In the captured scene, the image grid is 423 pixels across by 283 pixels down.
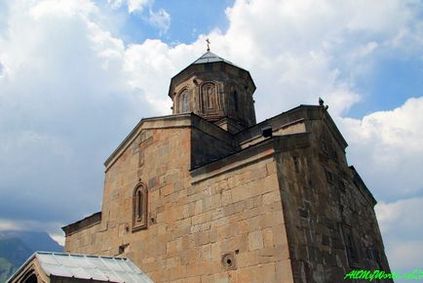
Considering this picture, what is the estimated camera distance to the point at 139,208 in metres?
9.94

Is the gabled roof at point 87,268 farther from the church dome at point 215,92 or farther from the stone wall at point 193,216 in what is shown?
the church dome at point 215,92

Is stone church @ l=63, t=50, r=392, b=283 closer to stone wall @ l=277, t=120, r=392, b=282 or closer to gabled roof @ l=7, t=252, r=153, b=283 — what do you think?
stone wall @ l=277, t=120, r=392, b=282

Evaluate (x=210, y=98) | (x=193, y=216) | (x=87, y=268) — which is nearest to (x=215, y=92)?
(x=210, y=98)

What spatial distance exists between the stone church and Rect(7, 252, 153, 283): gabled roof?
34 centimetres

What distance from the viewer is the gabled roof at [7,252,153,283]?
7.32 m

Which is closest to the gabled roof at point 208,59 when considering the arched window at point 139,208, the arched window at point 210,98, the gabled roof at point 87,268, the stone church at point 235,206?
the arched window at point 210,98

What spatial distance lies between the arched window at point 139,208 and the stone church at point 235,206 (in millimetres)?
30

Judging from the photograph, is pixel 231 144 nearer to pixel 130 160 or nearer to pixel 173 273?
pixel 130 160

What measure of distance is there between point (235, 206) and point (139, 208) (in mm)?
3382

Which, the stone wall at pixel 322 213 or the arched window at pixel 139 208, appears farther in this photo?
the arched window at pixel 139 208

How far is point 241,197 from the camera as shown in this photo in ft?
25.1

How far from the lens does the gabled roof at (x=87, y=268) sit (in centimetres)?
732

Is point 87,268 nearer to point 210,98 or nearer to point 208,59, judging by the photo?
point 210,98

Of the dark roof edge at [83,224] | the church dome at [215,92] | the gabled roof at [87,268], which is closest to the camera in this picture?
the gabled roof at [87,268]
